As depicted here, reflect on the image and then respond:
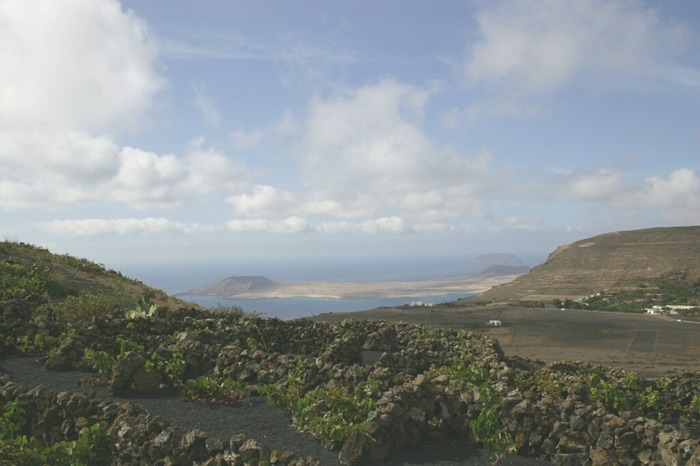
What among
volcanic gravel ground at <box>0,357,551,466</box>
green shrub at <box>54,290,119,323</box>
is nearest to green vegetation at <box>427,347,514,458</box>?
volcanic gravel ground at <box>0,357,551,466</box>

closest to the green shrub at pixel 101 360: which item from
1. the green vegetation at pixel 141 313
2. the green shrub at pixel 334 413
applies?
the green vegetation at pixel 141 313

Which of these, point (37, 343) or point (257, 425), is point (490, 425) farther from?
point (37, 343)

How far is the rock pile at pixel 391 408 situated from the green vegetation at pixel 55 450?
230 millimetres

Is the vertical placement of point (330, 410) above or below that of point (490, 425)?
above

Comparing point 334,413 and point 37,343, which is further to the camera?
point 37,343

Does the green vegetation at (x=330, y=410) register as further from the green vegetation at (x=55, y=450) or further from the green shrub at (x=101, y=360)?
the green shrub at (x=101, y=360)

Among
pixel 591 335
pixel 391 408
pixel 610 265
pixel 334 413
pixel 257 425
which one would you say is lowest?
pixel 591 335

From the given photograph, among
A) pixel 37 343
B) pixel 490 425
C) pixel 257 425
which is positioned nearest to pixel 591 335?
pixel 490 425

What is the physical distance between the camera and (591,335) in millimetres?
41812

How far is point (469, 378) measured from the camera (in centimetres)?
1122

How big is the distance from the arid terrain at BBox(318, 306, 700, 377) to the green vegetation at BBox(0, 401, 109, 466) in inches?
941

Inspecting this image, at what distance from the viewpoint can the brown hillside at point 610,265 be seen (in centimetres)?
8712

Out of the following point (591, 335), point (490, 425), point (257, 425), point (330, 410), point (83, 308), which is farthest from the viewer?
point (591, 335)

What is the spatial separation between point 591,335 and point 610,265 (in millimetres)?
64742
